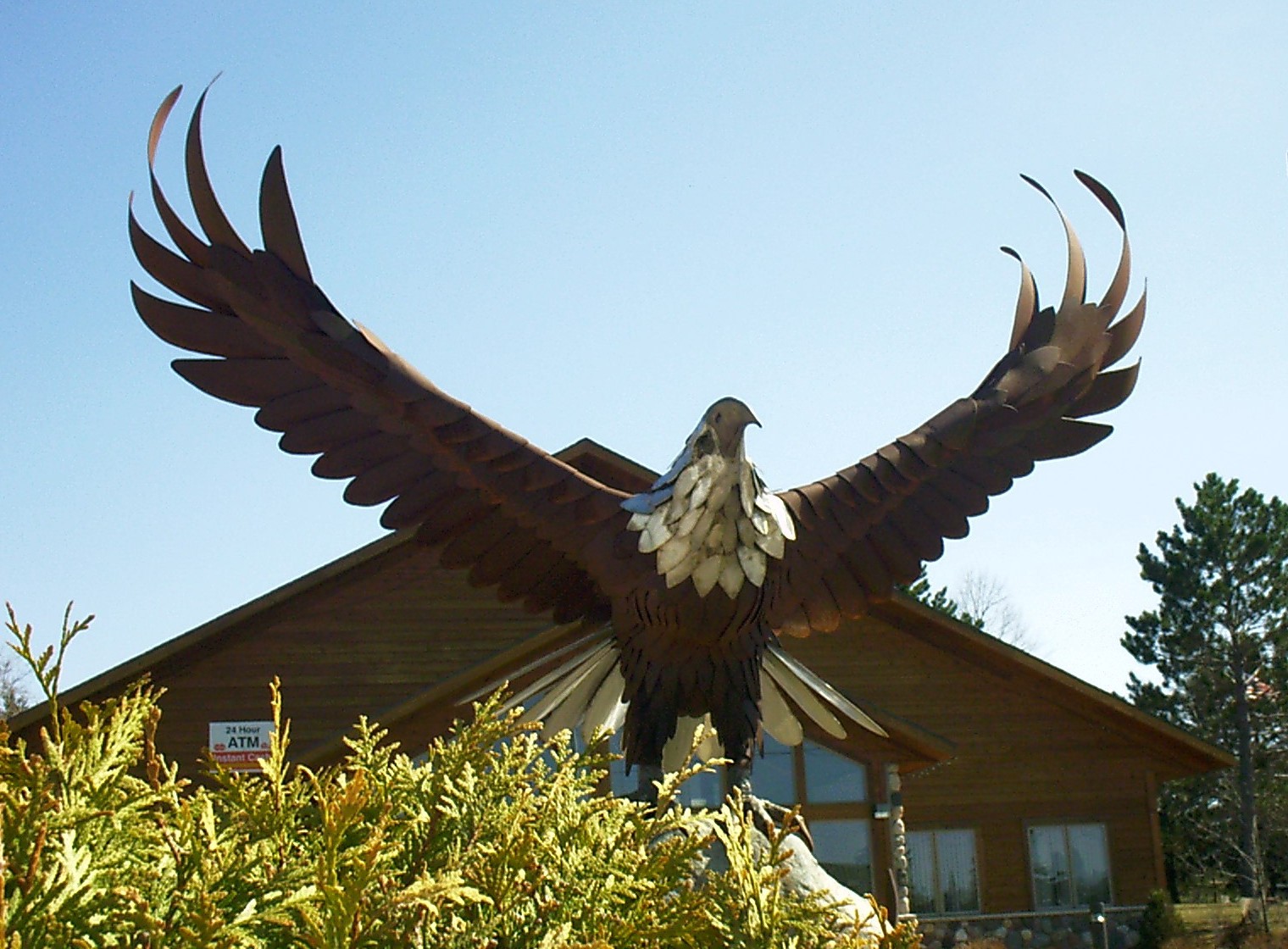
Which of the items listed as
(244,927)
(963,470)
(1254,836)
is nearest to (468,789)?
(244,927)

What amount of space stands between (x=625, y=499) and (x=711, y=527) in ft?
1.62

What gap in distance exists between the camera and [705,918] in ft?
5.87

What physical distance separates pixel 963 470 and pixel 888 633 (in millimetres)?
10420

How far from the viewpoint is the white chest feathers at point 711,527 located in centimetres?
376

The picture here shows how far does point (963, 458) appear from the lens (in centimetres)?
466

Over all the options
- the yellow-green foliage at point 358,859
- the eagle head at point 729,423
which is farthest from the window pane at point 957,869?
the yellow-green foliage at point 358,859

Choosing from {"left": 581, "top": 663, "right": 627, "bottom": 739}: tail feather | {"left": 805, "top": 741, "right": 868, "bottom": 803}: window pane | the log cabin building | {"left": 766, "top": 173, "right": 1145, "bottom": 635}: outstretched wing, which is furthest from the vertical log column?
{"left": 581, "top": 663, "right": 627, "bottom": 739}: tail feather

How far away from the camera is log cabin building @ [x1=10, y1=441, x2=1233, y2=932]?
13086mm

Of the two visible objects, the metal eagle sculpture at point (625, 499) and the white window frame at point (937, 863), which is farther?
the white window frame at point (937, 863)

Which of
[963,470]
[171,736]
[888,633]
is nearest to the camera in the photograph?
[963,470]

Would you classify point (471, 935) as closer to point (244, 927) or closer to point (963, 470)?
point (244, 927)

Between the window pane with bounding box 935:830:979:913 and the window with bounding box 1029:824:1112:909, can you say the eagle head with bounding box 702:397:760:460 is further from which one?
the window with bounding box 1029:824:1112:909

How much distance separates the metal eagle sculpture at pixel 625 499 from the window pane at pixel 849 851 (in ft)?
29.6

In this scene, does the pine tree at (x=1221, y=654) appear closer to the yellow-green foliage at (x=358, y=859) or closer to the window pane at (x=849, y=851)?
the window pane at (x=849, y=851)
